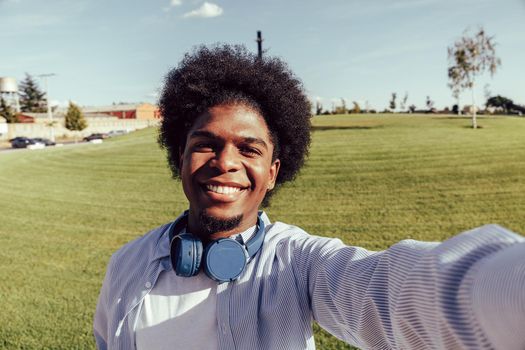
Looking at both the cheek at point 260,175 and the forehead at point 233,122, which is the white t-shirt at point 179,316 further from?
the forehead at point 233,122

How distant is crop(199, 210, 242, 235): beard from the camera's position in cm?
165

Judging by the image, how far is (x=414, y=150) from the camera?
42.0 feet

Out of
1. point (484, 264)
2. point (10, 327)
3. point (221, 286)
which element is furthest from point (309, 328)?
point (10, 327)

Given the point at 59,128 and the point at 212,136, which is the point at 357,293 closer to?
the point at 212,136

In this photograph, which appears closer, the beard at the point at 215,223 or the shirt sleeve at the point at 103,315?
the beard at the point at 215,223

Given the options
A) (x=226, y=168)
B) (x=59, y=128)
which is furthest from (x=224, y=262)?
(x=59, y=128)

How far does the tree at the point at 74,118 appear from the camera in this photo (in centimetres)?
4669

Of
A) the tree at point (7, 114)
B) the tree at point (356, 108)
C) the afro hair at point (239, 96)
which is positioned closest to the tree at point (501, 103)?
the tree at point (356, 108)

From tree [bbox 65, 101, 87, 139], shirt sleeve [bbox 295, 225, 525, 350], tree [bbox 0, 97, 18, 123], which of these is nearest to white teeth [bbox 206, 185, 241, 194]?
shirt sleeve [bbox 295, 225, 525, 350]

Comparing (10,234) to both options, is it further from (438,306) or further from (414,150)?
(414,150)

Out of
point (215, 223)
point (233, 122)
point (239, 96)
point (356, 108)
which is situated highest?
point (356, 108)

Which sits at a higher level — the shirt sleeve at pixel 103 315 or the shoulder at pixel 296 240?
the shoulder at pixel 296 240

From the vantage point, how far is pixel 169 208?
915 centimetres

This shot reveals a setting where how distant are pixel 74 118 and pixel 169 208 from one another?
4173 centimetres
